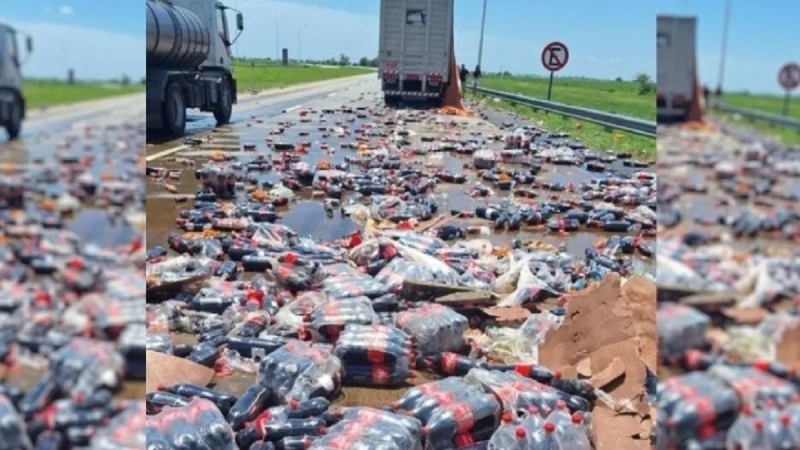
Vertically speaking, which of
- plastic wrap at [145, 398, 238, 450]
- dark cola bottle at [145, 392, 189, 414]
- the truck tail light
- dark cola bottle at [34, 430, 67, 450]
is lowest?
dark cola bottle at [145, 392, 189, 414]

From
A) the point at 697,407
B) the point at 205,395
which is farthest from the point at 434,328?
the point at 697,407

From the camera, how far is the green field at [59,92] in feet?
4.53

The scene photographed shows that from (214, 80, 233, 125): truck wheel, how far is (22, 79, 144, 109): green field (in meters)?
19.2

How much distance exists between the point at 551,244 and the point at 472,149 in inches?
320

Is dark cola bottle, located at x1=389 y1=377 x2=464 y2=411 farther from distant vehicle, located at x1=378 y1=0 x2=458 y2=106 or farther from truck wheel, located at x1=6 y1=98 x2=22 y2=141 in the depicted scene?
distant vehicle, located at x1=378 y1=0 x2=458 y2=106

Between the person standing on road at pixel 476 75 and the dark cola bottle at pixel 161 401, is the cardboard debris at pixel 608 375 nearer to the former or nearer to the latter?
the dark cola bottle at pixel 161 401

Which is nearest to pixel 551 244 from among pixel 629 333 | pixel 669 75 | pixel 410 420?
pixel 629 333

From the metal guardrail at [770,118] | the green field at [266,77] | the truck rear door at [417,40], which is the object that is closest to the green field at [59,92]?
the metal guardrail at [770,118]

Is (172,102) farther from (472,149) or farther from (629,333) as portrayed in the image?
(629,333)

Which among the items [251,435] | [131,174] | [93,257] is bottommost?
[251,435]

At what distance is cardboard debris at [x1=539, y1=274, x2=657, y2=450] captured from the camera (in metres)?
4.23

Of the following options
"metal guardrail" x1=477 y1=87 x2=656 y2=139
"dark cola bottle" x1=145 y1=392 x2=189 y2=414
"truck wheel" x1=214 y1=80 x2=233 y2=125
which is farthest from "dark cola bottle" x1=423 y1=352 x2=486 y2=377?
"truck wheel" x1=214 y1=80 x2=233 y2=125

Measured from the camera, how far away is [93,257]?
1422mm

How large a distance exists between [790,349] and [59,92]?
1341 mm
